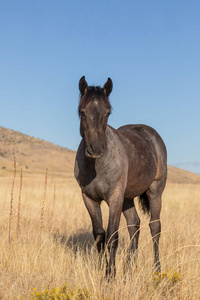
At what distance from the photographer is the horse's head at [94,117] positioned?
11.7 ft

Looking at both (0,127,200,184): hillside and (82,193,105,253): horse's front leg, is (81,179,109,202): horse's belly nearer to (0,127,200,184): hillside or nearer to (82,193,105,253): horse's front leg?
(82,193,105,253): horse's front leg

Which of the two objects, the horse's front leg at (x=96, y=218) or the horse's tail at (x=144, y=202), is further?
the horse's tail at (x=144, y=202)

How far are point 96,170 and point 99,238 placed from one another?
0.95 metres

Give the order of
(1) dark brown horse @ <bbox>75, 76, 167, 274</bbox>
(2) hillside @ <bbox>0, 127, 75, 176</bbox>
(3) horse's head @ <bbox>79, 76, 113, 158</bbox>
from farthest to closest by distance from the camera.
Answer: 1. (2) hillside @ <bbox>0, 127, 75, 176</bbox>
2. (1) dark brown horse @ <bbox>75, 76, 167, 274</bbox>
3. (3) horse's head @ <bbox>79, 76, 113, 158</bbox>

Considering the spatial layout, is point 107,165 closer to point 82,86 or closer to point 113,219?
point 113,219

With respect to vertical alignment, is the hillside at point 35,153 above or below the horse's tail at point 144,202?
above

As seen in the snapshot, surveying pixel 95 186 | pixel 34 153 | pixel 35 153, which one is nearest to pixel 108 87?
pixel 95 186

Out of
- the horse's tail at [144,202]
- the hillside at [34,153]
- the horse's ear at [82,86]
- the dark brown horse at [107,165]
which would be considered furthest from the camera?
the hillside at [34,153]

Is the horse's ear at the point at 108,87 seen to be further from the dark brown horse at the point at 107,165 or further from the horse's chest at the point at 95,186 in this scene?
the horse's chest at the point at 95,186

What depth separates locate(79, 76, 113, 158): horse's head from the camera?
356cm

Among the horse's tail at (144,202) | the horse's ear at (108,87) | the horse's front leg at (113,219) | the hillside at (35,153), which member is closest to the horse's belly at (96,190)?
the horse's front leg at (113,219)

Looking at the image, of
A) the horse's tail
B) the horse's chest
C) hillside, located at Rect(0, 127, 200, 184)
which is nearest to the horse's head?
the horse's chest

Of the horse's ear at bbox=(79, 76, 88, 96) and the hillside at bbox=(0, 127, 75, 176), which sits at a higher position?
the hillside at bbox=(0, 127, 75, 176)

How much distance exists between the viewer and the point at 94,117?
12.0 feet
